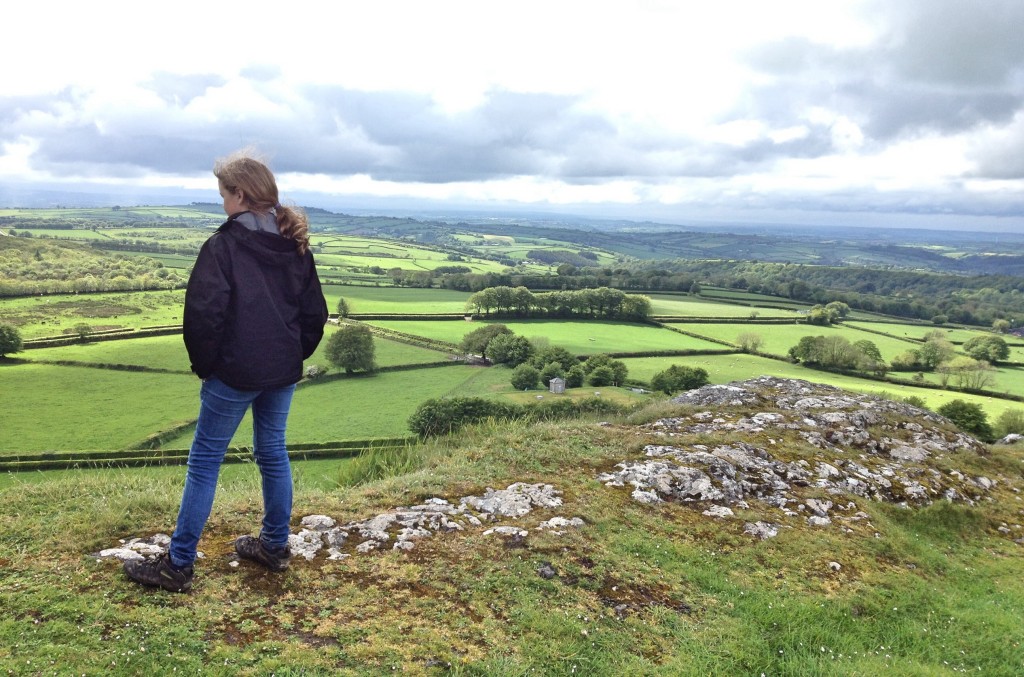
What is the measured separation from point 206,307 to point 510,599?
13.4 ft

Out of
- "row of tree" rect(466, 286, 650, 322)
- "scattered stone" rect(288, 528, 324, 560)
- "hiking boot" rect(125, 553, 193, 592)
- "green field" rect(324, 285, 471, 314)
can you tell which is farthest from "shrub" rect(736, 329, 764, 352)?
"hiking boot" rect(125, 553, 193, 592)

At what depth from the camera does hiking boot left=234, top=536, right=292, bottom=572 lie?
216 inches

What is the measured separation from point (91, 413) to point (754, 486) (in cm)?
4910

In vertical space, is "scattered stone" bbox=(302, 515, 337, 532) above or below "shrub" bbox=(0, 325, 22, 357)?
above

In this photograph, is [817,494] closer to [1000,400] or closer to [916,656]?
[916,656]

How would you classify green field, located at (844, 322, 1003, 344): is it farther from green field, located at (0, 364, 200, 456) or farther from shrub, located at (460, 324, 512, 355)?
green field, located at (0, 364, 200, 456)

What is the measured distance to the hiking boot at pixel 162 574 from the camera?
4.86 meters

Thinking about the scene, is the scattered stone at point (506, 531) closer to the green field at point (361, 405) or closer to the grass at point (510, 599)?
the grass at point (510, 599)

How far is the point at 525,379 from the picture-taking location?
2144 inches

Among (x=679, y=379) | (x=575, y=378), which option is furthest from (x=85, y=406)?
(x=679, y=379)

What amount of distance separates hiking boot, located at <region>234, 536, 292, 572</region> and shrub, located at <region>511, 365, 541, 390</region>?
48.8 metres

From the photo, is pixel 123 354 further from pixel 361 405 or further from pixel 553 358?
pixel 553 358

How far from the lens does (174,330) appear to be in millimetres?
69750

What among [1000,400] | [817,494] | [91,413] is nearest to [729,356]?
[1000,400]
